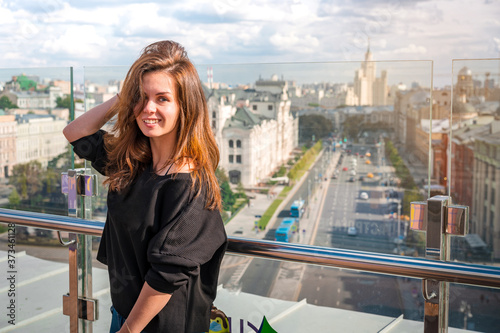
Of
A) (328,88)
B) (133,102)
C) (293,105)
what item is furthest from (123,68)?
(328,88)

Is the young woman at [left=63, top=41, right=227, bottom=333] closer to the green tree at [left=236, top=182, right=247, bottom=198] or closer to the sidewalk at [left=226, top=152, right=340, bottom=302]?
the green tree at [left=236, top=182, right=247, bottom=198]

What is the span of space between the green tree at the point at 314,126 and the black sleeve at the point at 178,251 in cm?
2264

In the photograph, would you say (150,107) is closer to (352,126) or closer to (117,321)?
(117,321)

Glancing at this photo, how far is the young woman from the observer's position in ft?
2.92

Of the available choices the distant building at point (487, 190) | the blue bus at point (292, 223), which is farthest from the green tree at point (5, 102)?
the blue bus at point (292, 223)

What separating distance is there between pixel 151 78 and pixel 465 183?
82.6 feet

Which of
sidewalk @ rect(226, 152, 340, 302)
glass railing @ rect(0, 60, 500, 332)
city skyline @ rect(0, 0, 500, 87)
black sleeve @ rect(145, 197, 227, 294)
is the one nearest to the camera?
black sleeve @ rect(145, 197, 227, 294)

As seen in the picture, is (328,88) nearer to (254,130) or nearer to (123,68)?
(254,130)

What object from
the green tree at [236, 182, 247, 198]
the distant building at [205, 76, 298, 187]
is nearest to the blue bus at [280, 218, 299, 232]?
the distant building at [205, 76, 298, 187]

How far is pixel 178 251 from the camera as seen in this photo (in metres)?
0.88

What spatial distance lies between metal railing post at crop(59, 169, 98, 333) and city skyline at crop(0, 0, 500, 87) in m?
31.2

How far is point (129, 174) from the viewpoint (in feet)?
3.26

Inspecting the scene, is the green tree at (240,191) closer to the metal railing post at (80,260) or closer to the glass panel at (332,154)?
the glass panel at (332,154)

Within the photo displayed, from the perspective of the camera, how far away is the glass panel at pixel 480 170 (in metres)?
20.9
